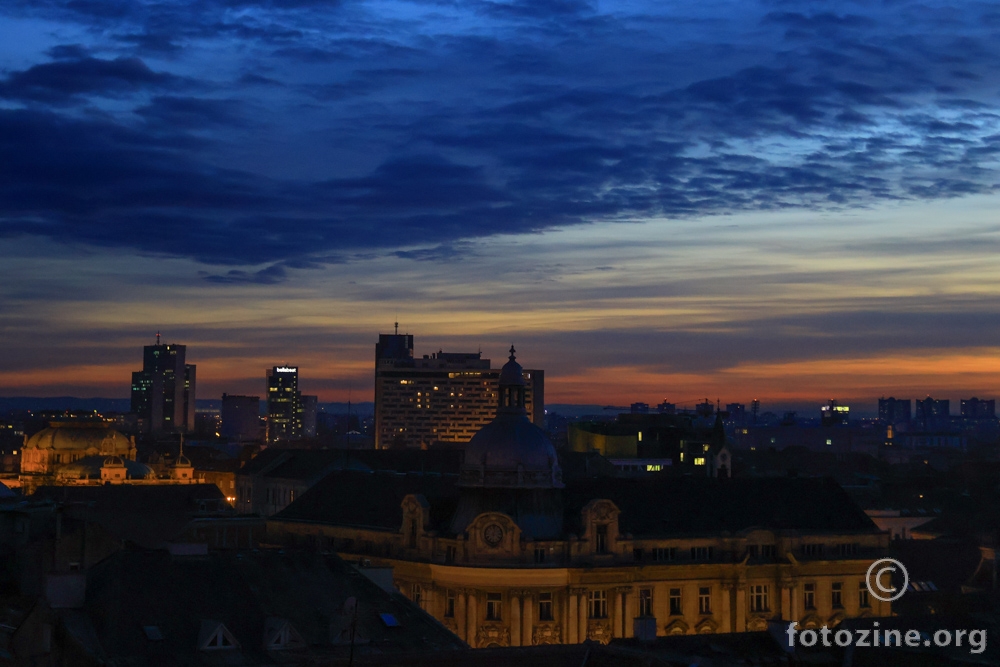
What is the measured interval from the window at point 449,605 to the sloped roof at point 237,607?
117 feet

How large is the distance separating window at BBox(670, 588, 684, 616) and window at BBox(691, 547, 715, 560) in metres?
2.80

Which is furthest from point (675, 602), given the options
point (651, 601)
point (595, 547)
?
point (595, 547)

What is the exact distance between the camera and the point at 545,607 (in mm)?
119438

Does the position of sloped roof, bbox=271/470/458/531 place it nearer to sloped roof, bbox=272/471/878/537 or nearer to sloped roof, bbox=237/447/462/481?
sloped roof, bbox=272/471/878/537

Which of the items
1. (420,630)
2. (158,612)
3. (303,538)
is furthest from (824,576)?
(158,612)

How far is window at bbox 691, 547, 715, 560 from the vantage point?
127562 mm

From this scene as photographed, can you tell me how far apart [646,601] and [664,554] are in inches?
160

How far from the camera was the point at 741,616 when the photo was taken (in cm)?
12688

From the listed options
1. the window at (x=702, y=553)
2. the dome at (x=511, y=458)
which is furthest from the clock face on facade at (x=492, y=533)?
the window at (x=702, y=553)

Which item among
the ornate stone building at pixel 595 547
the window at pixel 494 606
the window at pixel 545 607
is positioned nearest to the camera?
the window at pixel 494 606

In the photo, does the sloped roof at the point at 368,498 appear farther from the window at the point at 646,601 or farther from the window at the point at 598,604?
the window at the point at 646,601

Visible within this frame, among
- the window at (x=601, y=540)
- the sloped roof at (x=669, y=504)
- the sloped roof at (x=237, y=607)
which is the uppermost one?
the sloped roof at (x=669, y=504)

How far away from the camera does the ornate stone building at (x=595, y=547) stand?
119375 millimetres

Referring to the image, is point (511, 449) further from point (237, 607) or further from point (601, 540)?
point (237, 607)
